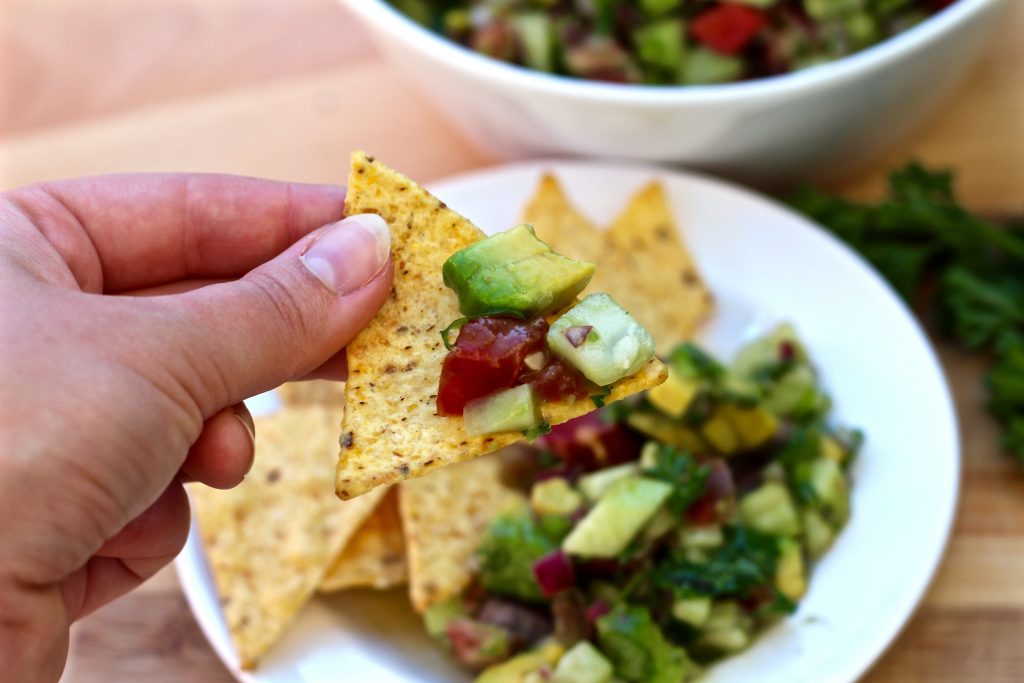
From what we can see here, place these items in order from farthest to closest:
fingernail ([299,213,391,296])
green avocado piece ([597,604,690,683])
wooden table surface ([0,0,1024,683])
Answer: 1. wooden table surface ([0,0,1024,683])
2. green avocado piece ([597,604,690,683])
3. fingernail ([299,213,391,296])

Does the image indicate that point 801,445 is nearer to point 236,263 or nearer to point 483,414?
point 483,414

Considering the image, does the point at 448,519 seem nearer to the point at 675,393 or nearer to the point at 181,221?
the point at 675,393

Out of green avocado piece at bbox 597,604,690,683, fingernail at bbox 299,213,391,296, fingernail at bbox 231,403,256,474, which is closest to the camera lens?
fingernail at bbox 299,213,391,296

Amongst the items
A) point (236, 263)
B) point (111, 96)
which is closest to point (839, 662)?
point (236, 263)

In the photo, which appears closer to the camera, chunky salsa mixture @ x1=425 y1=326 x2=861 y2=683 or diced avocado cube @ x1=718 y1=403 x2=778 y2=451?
chunky salsa mixture @ x1=425 y1=326 x2=861 y2=683

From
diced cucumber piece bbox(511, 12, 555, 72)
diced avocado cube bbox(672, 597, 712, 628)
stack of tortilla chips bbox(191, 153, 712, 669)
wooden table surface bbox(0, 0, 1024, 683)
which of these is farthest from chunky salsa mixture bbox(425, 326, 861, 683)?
diced cucumber piece bbox(511, 12, 555, 72)

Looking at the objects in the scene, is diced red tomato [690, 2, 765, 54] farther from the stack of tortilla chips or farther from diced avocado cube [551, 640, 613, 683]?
diced avocado cube [551, 640, 613, 683]

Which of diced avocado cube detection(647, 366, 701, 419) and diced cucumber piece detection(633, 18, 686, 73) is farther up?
diced cucumber piece detection(633, 18, 686, 73)

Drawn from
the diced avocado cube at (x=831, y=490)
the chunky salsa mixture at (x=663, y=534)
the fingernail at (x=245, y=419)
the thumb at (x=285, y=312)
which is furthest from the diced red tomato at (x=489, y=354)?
the diced avocado cube at (x=831, y=490)
